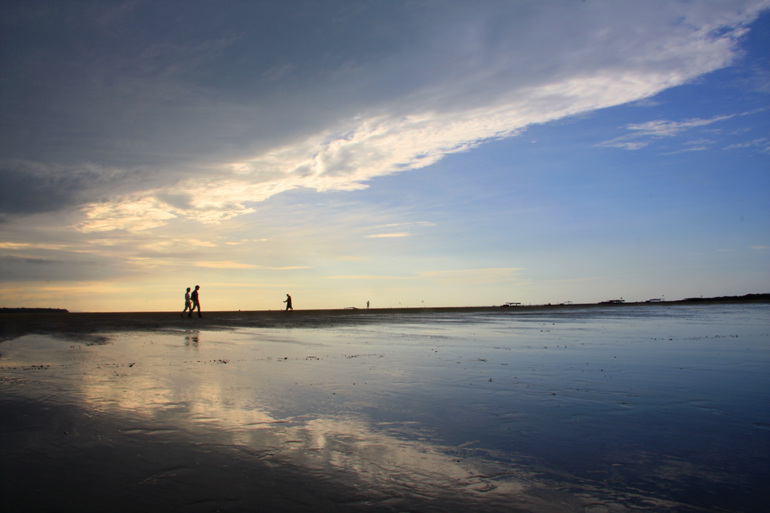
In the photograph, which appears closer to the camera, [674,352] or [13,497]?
[13,497]

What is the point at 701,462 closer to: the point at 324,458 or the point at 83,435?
the point at 324,458

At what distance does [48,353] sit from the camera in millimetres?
14250

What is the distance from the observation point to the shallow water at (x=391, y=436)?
13.0ft

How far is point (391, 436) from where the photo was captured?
566 cm

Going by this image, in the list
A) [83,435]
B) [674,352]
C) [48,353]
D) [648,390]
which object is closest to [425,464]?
[83,435]

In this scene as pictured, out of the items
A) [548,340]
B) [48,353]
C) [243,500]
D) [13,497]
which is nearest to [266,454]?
[243,500]

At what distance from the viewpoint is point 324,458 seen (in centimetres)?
487

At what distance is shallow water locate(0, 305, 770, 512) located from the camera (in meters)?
3.96

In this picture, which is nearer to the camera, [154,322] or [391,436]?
[391,436]

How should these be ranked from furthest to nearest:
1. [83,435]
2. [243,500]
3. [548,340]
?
[548,340] < [83,435] < [243,500]

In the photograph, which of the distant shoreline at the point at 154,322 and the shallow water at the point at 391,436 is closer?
the shallow water at the point at 391,436

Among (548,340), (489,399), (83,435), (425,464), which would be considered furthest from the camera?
(548,340)

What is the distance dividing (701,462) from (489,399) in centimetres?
325

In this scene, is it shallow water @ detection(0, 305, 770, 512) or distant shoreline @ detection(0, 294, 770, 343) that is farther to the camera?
distant shoreline @ detection(0, 294, 770, 343)
